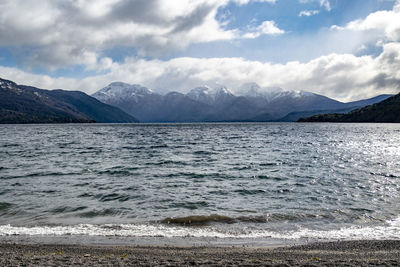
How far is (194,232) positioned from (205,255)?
12.1ft

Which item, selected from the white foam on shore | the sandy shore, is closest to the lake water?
the white foam on shore

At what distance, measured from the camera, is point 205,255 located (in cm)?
1162

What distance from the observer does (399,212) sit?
59.4ft

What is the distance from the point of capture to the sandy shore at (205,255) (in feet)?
34.0

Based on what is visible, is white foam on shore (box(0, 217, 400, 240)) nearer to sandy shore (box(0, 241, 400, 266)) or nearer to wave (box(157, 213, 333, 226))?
wave (box(157, 213, 333, 226))

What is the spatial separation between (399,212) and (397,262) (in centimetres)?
956

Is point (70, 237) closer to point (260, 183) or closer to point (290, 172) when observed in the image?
point (260, 183)

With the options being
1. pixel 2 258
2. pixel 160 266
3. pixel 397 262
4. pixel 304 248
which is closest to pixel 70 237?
pixel 2 258

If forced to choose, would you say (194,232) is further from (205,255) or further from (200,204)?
(200,204)

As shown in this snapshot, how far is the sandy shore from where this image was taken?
10.4 metres

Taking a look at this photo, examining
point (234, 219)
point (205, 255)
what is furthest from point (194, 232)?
point (205, 255)

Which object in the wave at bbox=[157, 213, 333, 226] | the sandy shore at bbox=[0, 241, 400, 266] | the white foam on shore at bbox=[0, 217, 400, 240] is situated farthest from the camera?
the wave at bbox=[157, 213, 333, 226]

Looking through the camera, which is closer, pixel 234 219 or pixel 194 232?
pixel 194 232

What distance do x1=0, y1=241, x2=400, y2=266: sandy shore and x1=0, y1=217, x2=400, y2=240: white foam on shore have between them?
1.37 metres
